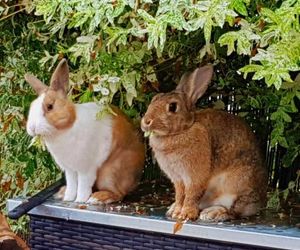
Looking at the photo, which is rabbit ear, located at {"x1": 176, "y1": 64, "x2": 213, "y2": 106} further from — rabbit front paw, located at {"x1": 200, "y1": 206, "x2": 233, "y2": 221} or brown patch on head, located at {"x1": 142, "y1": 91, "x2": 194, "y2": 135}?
rabbit front paw, located at {"x1": 200, "y1": 206, "x2": 233, "y2": 221}

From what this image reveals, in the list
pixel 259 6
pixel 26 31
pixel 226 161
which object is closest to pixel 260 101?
pixel 226 161

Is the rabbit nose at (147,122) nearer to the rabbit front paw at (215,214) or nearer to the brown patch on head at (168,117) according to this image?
the brown patch on head at (168,117)

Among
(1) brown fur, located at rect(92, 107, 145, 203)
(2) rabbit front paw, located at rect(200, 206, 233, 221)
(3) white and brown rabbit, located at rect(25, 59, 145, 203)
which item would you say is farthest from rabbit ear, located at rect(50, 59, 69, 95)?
(2) rabbit front paw, located at rect(200, 206, 233, 221)

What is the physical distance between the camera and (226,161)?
1.24 meters

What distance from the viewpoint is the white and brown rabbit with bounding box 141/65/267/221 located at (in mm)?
1196

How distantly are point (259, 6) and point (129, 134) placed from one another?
41 centimetres

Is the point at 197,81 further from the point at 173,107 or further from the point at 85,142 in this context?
the point at 85,142

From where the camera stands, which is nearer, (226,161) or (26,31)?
(226,161)

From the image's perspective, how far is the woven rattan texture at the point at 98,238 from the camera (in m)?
1.16

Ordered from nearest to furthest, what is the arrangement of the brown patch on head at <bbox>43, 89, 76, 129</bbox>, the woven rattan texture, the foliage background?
the foliage background
the woven rattan texture
the brown patch on head at <bbox>43, 89, 76, 129</bbox>

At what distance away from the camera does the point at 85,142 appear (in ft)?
4.33

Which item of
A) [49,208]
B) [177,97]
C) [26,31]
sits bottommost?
[49,208]

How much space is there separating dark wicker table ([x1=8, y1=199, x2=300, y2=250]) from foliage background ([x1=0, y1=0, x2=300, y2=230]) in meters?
0.20

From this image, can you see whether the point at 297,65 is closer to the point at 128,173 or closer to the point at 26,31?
the point at 128,173
